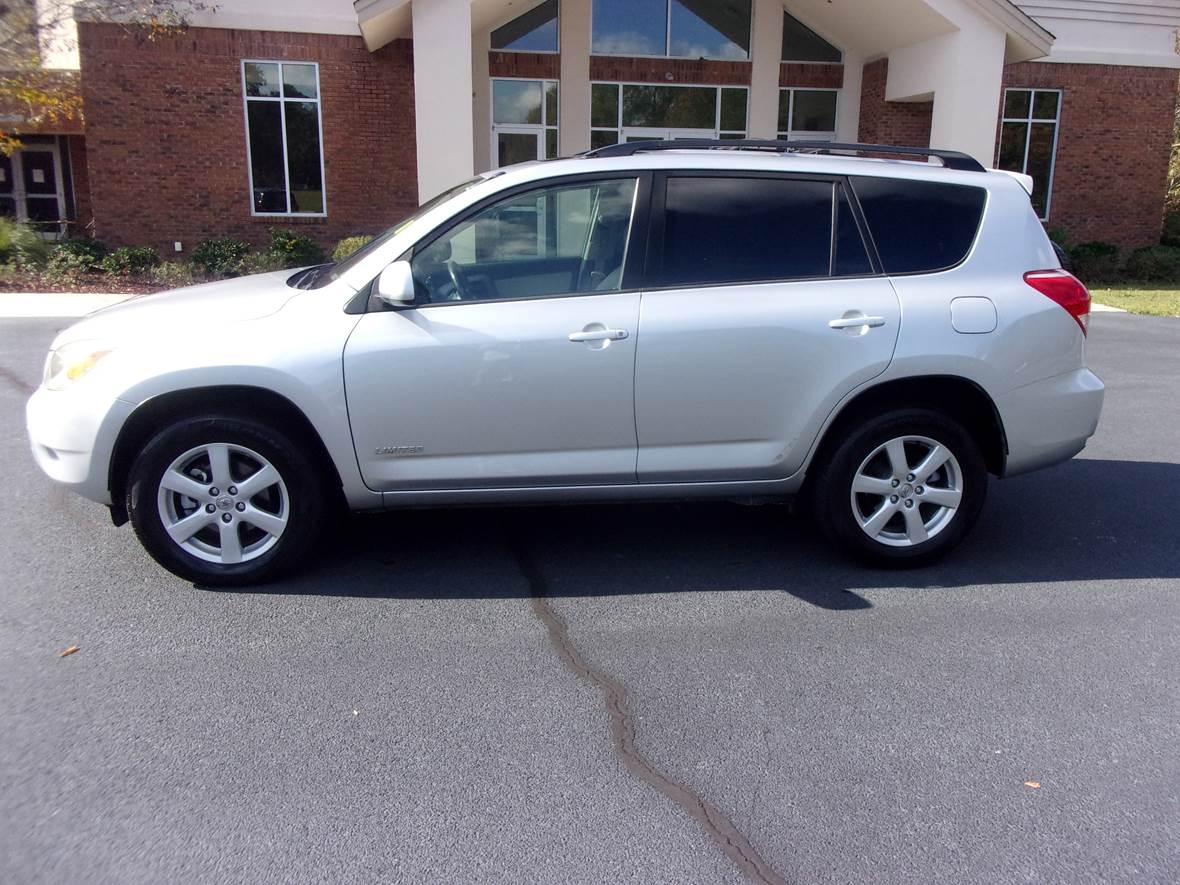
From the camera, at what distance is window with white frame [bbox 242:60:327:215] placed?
59.0ft

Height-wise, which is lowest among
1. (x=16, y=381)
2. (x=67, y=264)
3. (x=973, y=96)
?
(x=16, y=381)

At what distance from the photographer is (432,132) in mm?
15836

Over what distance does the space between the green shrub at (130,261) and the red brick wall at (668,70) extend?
29.5 ft

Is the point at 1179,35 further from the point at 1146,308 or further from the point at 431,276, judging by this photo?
the point at 431,276

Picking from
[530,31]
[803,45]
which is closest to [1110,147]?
[803,45]

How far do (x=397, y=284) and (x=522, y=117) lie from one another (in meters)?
16.7

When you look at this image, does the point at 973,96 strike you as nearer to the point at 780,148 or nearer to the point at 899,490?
the point at 780,148

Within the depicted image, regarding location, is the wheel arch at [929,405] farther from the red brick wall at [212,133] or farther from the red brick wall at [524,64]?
the red brick wall at [524,64]

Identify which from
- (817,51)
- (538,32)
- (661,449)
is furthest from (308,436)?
(817,51)

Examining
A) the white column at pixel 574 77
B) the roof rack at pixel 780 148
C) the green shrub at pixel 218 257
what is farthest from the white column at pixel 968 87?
the roof rack at pixel 780 148

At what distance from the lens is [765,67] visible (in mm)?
20703

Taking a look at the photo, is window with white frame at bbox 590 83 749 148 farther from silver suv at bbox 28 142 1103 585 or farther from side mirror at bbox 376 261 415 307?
side mirror at bbox 376 261 415 307

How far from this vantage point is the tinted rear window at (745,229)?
4750 mm

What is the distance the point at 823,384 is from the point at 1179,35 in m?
20.4
